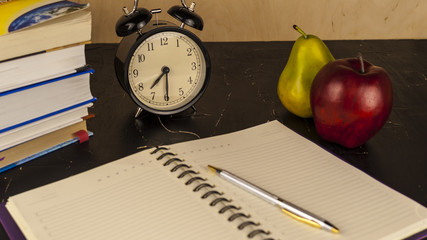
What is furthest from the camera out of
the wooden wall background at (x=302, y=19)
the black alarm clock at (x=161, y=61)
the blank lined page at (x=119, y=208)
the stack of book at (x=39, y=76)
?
the wooden wall background at (x=302, y=19)

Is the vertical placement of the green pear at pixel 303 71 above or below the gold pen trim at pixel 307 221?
above

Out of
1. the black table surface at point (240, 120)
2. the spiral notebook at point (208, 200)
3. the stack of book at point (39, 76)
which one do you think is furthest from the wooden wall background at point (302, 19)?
the spiral notebook at point (208, 200)

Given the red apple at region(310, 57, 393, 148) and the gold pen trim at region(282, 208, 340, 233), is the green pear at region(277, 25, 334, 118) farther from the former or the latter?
the gold pen trim at region(282, 208, 340, 233)

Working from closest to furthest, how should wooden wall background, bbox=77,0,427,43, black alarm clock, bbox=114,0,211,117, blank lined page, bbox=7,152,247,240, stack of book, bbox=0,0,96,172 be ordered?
1. blank lined page, bbox=7,152,247,240
2. stack of book, bbox=0,0,96,172
3. black alarm clock, bbox=114,0,211,117
4. wooden wall background, bbox=77,0,427,43

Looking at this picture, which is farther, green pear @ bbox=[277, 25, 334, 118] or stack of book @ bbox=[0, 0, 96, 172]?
green pear @ bbox=[277, 25, 334, 118]

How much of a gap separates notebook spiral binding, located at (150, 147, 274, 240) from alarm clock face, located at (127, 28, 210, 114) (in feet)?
0.60

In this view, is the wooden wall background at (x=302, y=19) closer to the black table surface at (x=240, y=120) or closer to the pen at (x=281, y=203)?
the black table surface at (x=240, y=120)

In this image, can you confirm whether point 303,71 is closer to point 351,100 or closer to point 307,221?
point 351,100

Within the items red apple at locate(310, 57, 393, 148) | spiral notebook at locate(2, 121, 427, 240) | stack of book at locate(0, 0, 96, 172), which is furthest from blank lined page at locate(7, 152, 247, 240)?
red apple at locate(310, 57, 393, 148)

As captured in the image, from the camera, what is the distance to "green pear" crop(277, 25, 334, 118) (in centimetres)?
111

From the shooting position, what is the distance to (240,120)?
3.76 ft

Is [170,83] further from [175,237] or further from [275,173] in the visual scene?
[175,237]

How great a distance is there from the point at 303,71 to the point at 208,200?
41 centimetres

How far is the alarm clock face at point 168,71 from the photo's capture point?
1.08 meters
